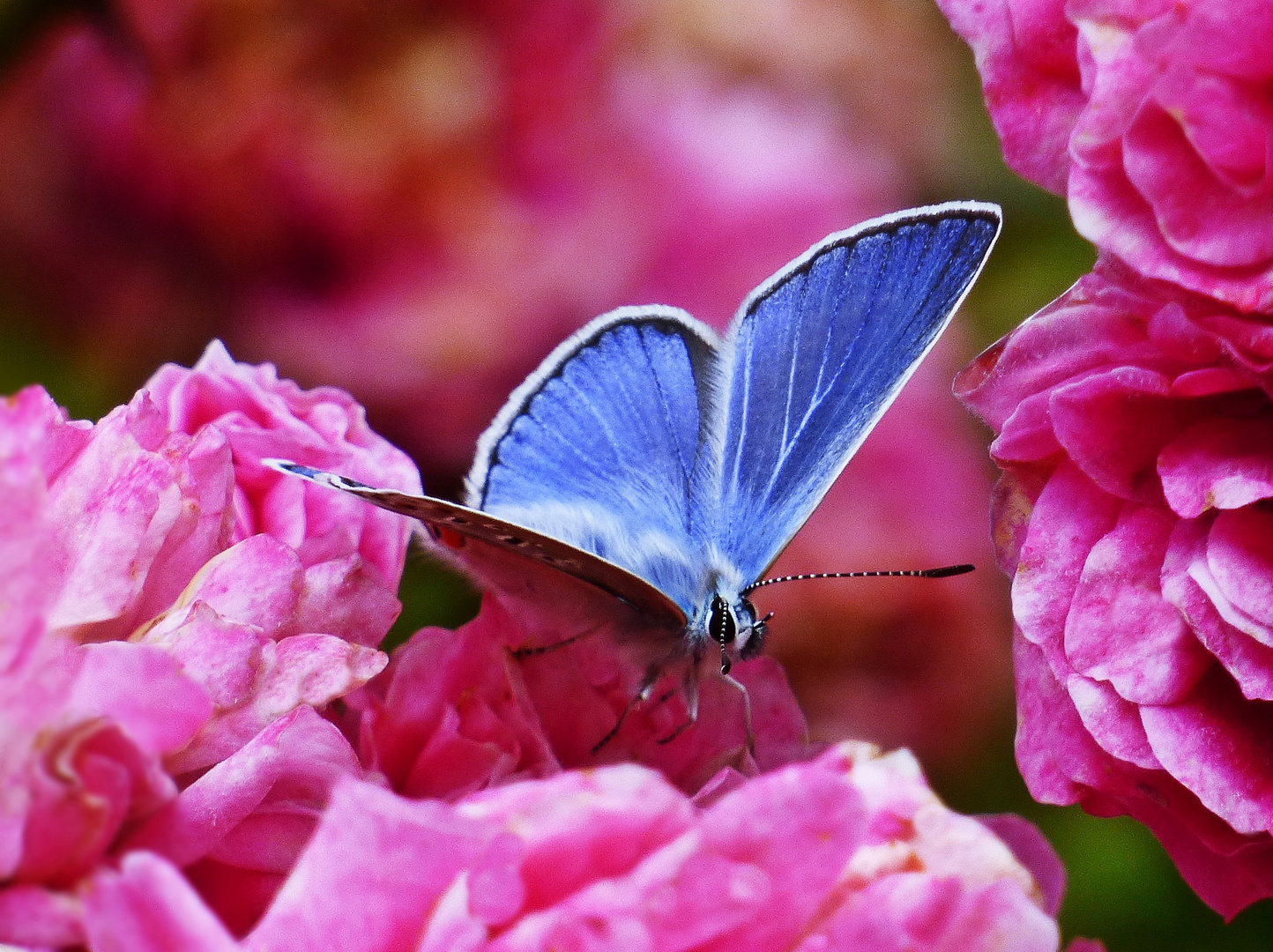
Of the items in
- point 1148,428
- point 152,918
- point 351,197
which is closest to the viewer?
point 152,918

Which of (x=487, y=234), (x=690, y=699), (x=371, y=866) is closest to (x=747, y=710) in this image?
(x=690, y=699)

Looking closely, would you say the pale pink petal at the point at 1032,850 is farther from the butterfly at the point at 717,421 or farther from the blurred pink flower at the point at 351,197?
the blurred pink flower at the point at 351,197

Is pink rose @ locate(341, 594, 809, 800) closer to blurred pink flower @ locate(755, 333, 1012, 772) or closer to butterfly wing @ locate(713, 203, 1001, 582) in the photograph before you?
butterfly wing @ locate(713, 203, 1001, 582)

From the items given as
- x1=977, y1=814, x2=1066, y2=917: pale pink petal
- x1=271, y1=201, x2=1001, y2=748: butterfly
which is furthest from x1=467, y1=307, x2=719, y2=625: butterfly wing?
x1=977, y1=814, x2=1066, y2=917: pale pink petal

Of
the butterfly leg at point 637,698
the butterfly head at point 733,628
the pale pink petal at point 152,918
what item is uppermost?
the pale pink petal at point 152,918

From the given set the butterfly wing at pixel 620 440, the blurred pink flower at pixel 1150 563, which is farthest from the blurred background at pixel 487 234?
the blurred pink flower at pixel 1150 563

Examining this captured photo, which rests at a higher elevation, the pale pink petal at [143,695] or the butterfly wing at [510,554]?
the pale pink petal at [143,695]

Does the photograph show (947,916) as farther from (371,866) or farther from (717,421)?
(717,421)
